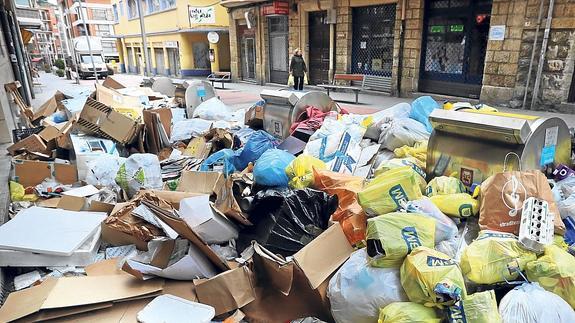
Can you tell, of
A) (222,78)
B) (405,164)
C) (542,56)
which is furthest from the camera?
(222,78)

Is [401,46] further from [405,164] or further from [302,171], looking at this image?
[302,171]

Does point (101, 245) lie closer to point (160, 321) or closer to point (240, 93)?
point (160, 321)

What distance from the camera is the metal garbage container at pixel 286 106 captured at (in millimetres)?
4859

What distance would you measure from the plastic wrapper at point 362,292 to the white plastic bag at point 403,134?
180 centimetres

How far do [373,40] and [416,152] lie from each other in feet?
29.5

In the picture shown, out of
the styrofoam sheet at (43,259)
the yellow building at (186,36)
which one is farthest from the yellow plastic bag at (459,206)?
the yellow building at (186,36)

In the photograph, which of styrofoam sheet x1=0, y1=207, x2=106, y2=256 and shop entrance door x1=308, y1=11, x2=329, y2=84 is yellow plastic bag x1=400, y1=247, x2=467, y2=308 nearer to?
styrofoam sheet x1=0, y1=207, x2=106, y2=256

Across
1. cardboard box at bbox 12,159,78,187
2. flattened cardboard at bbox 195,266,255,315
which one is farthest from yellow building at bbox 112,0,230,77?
flattened cardboard at bbox 195,266,255,315

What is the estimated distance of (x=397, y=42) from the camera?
1036 centimetres

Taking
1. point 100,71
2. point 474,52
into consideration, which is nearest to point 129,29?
point 100,71

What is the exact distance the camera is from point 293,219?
255cm

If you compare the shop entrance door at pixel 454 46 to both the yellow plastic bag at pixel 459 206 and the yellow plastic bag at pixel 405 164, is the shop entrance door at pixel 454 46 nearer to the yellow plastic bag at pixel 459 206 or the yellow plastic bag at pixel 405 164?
the yellow plastic bag at pixel 405 164

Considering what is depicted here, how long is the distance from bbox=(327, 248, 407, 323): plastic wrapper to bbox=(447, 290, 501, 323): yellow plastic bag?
0.82 ft

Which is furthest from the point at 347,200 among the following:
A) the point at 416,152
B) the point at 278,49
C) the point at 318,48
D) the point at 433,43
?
the point at 278,49
